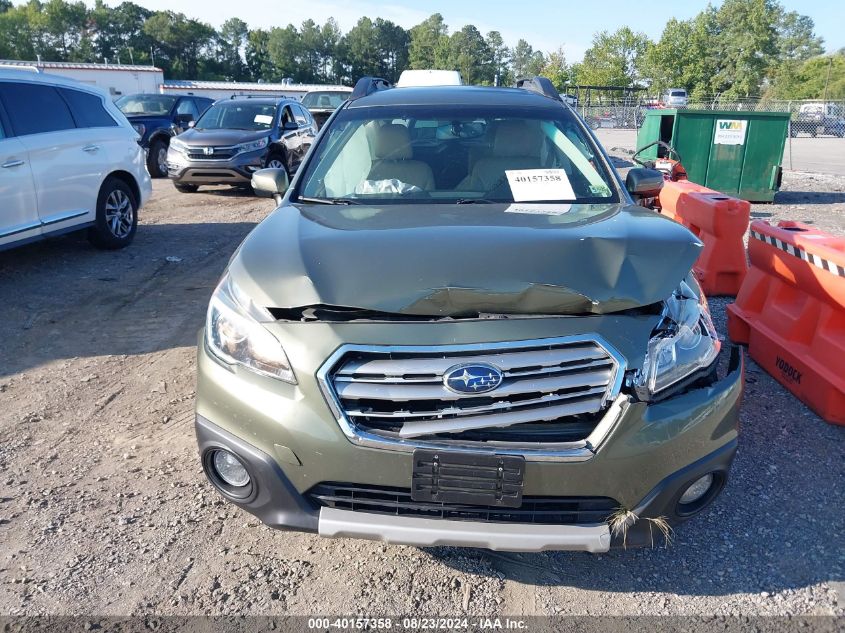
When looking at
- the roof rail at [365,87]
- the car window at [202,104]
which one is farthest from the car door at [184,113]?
the roof rail at [365,87]

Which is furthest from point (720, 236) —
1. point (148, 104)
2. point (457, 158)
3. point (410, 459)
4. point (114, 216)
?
point (148, 104)

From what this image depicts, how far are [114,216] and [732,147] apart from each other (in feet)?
32.8

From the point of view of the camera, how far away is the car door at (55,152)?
6.39 meters

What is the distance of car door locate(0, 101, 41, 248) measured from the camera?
238 inches

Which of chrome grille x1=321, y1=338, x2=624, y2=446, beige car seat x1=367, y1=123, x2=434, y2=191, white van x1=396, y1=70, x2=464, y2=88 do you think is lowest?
chrome grille x1=321, y1=338, x2=624, y2=446

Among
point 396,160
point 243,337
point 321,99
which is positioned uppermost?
point 321,99

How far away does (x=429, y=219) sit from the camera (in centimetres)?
299

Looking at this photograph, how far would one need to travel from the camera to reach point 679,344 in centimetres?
232

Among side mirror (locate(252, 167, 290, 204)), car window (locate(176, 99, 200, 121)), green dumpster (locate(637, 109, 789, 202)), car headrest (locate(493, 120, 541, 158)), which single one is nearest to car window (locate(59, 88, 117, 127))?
side mirror (locate(252, 167, 290, 204))

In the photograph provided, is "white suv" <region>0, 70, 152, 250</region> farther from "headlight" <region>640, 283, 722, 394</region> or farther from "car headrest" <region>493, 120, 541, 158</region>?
"headlight" <region>640, 283, 722, 394</region>

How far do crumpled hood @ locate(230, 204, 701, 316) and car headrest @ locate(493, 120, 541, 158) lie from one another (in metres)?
0.81

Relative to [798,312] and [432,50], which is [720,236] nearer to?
[798,312]

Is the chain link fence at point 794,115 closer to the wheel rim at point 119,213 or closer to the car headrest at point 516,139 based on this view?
the wheel rim at point 119,213

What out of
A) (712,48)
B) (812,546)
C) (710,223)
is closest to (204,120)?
(710,223)
